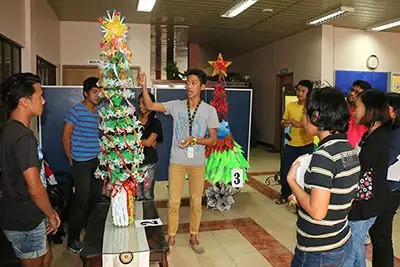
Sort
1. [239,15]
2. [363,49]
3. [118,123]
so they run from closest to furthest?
[118,123], [239,15], [363,49]

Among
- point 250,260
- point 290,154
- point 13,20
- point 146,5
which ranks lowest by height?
point 250,260

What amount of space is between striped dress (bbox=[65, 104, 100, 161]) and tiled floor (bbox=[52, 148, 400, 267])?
0.91 meters

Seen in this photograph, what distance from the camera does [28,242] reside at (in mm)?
1770

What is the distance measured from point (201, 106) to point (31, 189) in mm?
1600

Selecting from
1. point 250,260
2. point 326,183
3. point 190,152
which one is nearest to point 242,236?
point 250,260

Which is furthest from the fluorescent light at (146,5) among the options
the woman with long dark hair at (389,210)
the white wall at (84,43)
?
the woman with long dark hair at (389,210)

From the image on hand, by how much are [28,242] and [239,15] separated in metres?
5.97

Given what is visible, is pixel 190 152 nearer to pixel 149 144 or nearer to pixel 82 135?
pixel 149 144

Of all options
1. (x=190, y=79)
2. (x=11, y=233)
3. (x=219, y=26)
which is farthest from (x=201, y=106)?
(x=219, y=26)

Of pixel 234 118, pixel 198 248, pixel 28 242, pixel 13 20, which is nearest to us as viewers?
pixel 28 242

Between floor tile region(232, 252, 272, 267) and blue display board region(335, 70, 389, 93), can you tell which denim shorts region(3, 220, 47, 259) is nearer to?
floor tile region(232, 252, 272, 267)

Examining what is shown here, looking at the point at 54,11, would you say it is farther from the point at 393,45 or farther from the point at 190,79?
the point at 393,45

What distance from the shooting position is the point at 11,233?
5.71 ft

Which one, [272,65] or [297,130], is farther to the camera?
[272,65]
